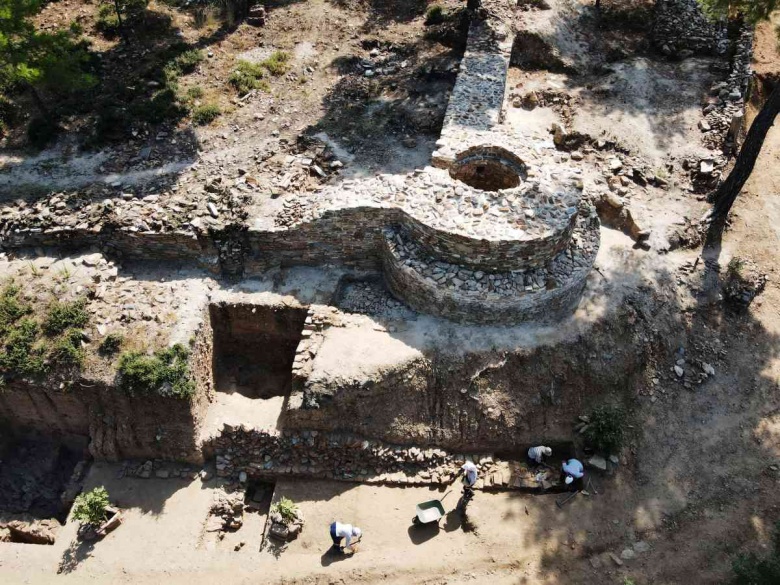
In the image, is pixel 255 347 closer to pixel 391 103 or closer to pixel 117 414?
pixel 117 414

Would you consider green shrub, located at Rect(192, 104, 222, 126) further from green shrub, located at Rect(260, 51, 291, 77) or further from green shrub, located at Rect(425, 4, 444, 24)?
green shrub, located at Rect(425, 4, 444, 24)

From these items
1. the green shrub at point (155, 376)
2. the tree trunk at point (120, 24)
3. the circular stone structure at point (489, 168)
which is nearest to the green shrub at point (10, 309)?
the green shrub at point (155, 376)

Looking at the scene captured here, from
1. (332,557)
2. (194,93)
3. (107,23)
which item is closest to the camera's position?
(332,557)

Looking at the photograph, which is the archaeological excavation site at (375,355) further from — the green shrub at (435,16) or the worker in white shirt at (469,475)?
the green shrub at (435,16)

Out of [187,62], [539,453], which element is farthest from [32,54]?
[539,453]

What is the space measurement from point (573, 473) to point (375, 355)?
202 inches

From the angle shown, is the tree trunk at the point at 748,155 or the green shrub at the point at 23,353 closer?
the green shrub at the point at 23,353

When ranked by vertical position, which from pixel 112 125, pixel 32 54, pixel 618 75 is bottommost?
pixel 112 125

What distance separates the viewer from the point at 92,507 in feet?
37.8

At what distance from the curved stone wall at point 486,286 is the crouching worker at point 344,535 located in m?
5.26

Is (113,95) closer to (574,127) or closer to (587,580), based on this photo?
(574,127)

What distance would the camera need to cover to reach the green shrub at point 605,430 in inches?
497

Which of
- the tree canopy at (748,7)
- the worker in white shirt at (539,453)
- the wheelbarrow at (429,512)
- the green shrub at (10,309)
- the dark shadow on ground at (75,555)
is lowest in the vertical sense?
the dark shadow on ground at (75,555)

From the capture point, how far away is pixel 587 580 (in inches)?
436
